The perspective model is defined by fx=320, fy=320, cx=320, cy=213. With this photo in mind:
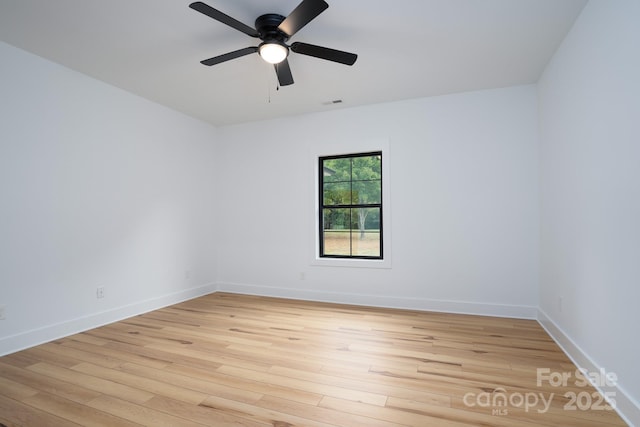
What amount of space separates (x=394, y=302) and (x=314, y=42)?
121 inches

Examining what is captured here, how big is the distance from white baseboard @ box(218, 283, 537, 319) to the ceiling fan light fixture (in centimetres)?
298

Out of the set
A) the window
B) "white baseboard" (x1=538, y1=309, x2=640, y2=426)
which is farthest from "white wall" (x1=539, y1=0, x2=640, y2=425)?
the window

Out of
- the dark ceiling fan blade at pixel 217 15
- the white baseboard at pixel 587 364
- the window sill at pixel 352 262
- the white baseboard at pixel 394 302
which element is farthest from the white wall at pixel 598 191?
the dark ceiling fan blade at pixel 217 15

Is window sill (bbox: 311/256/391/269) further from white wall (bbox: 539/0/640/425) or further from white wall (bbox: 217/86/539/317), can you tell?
white wall (bbox: 539/0/640/425)

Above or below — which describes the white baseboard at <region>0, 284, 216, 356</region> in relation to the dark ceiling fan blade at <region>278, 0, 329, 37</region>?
below

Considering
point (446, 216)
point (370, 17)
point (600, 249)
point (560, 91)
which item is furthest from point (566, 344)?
point (370, 17)

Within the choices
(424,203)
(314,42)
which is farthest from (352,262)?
(314,42)

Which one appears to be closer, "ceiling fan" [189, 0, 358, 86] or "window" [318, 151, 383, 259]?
"ceiling fan" [189, 0, 358, 86]

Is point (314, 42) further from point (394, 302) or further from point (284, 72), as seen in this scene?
point (394, 302)

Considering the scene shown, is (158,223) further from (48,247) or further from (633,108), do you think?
(633,108)

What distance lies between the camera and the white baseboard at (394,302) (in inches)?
142

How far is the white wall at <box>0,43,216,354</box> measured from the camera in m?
2.77

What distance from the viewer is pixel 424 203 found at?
396cm

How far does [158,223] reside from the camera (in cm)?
412
